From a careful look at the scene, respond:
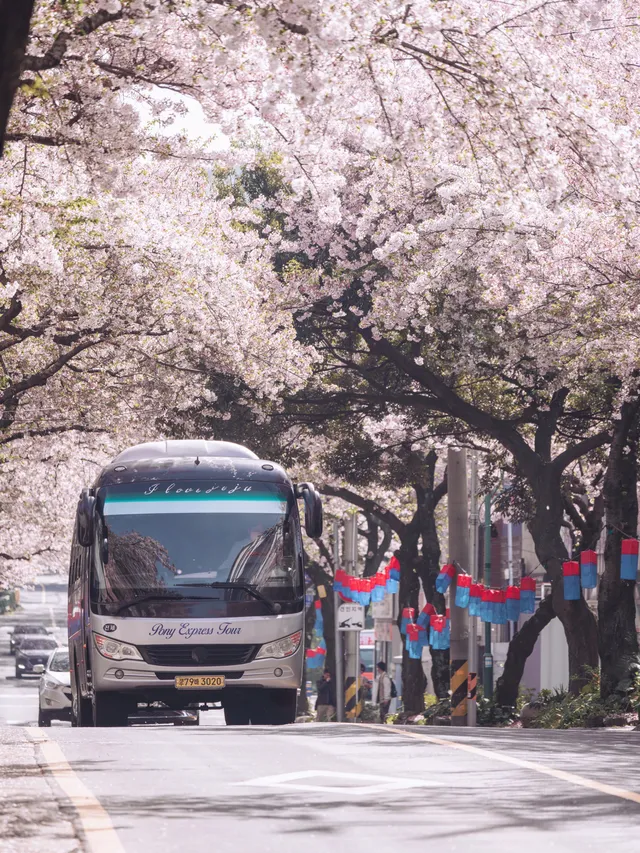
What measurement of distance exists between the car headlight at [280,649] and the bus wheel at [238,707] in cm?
64

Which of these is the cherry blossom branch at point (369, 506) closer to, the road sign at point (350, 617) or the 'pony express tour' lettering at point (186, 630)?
the road sign at point (350, 617)

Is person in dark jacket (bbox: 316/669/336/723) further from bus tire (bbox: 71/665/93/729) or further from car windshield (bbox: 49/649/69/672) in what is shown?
bus tire (bbox: 71/665/93/729)

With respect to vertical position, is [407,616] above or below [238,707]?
above

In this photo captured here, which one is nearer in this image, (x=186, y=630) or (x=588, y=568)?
(x=186, y=630)

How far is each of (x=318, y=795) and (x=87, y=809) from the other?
4.76 ft

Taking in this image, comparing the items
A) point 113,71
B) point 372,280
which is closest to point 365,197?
point 372,280

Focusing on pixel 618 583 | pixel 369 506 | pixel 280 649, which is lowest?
pixel 280 649

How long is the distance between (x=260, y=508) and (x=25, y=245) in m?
5.08

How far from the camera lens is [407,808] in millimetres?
8891

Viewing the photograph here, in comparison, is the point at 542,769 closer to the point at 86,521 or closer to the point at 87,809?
the point at 87,809

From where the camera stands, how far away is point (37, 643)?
228ft

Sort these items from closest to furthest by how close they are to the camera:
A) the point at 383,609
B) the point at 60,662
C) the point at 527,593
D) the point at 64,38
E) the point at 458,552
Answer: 1. the point at 64,38
2. the point at 458,552
3. the point at 60,662
4. the point at 527,593
5. the point at 383,609

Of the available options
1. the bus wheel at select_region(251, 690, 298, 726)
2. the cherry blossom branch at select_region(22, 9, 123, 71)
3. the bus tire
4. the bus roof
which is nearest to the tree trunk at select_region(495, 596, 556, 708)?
the bus tire

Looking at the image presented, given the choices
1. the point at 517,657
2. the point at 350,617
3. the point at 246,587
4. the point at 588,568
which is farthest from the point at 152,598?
the point at 350,617
